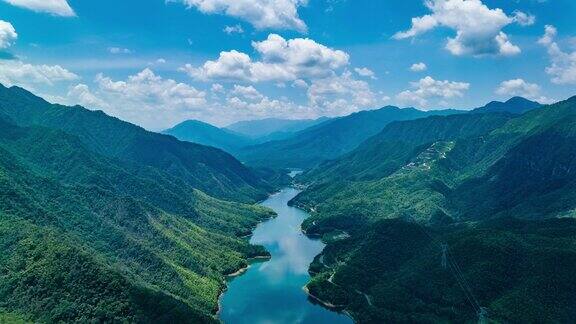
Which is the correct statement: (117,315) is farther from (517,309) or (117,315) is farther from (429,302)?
(517,309)

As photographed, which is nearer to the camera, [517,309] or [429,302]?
[517,309]

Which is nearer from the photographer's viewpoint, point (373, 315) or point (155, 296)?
point (155, 296)

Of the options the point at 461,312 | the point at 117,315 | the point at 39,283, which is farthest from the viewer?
the point at 461,312

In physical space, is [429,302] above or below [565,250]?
below

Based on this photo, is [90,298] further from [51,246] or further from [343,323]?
[343,323]

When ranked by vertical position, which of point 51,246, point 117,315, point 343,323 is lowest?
point 343,323

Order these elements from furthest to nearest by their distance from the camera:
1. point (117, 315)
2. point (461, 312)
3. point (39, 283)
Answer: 1. point (461, 312)
2. point (39, 283)
3. point (117, 315)

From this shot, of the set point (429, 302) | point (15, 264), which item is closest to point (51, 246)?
point (15, 264)

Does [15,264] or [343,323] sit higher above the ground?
[15,264]

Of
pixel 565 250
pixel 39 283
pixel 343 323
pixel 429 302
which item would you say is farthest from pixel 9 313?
pixel 565 250
